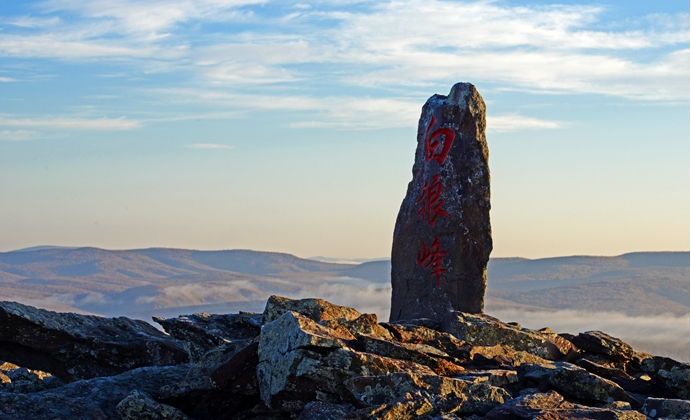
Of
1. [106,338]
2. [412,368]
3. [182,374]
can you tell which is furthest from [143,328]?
[412,368]

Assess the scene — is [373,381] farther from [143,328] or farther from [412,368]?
[143,328]

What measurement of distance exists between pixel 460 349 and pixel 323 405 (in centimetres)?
335

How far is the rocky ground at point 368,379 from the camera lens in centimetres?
951

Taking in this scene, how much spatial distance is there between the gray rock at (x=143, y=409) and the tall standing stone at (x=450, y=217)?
975cm

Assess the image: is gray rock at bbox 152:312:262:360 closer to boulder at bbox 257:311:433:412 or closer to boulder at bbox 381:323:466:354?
boulder at bbox 381:323:466:354

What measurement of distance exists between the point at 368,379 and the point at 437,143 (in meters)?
10.9

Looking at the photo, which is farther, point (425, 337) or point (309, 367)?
point (425, 337)

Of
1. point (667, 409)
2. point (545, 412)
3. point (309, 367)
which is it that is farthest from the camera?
point (309, 367)

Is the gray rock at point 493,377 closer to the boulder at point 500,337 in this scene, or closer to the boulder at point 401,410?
the boulder at point 401,410

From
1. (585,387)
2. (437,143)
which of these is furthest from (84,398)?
(437,143)

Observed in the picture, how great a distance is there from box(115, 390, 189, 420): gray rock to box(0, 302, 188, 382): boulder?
461 cm

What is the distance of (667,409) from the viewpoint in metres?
9.71

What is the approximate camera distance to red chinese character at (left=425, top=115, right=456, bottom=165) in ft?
63.7

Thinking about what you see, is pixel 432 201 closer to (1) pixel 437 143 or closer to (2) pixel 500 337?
(1) pixel 437 143
